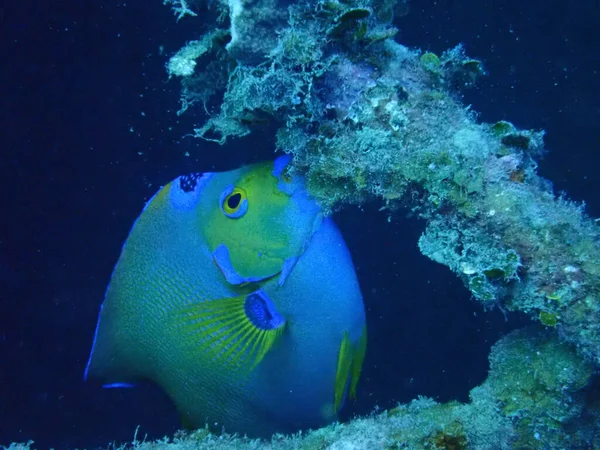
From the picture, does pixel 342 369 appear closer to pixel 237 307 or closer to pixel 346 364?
pixel 346 364

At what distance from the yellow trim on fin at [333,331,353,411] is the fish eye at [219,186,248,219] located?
100 centimetres

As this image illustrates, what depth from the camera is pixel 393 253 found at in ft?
16.8

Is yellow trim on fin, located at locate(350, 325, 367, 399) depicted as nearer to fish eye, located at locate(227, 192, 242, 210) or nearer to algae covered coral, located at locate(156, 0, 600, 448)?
algae covered coral, located at locate(156, 0, 600, 448)

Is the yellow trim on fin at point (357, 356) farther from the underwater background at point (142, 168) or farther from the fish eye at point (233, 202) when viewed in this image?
the underwater background at point (142, 168)

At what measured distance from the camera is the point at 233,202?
7.36 feet

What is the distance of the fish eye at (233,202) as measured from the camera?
220 centimetres

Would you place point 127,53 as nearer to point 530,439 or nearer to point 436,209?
point 436,209

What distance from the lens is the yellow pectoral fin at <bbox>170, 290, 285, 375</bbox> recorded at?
7.41 ft

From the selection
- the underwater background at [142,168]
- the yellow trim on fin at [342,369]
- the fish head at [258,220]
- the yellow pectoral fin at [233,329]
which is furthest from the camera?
the underwater background at [142,168]

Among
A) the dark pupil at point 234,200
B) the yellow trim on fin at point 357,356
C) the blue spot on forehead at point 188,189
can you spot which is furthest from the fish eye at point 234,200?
the yellow trim on fin at point 357,356

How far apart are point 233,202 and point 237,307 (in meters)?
0.59

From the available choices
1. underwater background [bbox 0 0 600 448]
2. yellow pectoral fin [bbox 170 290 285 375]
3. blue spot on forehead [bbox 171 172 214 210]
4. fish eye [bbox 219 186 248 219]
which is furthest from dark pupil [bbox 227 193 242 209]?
underwater background [bbox 0 0 600 448]

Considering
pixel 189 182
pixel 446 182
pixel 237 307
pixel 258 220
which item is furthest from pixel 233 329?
pixel 446 182

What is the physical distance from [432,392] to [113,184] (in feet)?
16.8
